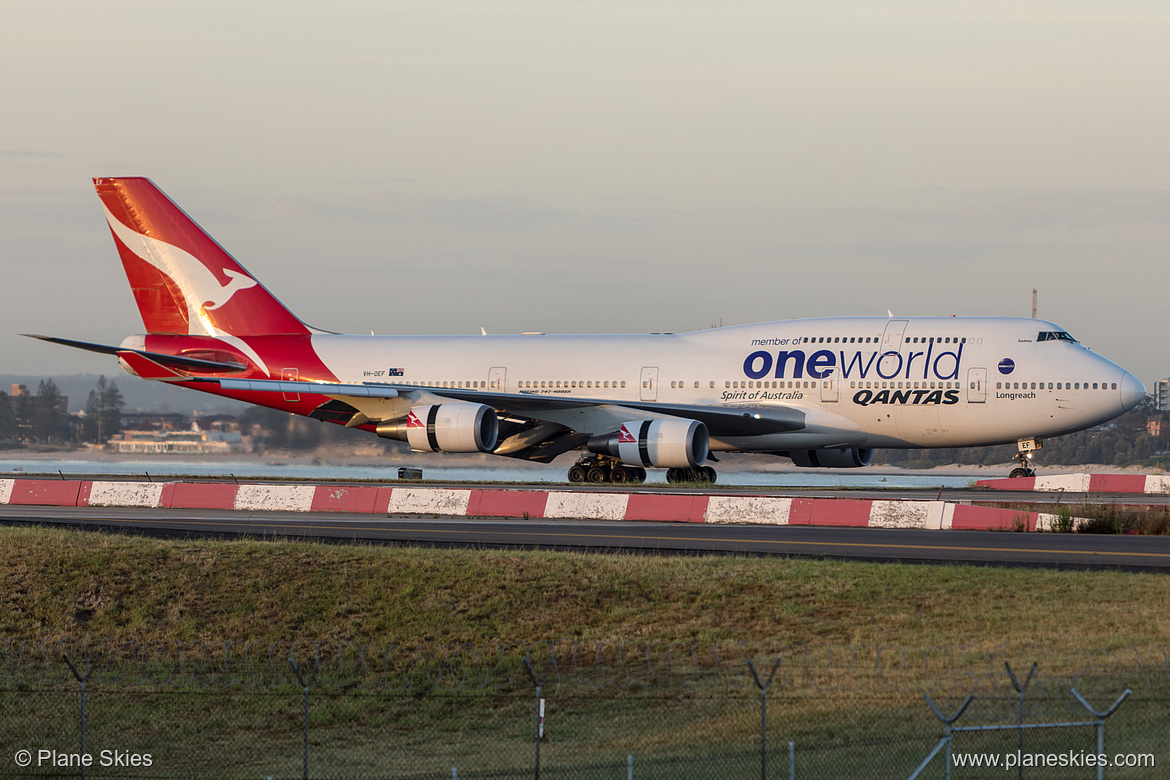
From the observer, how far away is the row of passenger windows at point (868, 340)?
3588 cm

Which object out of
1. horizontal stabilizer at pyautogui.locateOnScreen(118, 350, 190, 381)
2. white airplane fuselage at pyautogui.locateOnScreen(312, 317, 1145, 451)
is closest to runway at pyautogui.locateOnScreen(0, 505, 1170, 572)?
white airplane fuselage at pyautogui.locateOnScreen(312, 317, 1145, 451)

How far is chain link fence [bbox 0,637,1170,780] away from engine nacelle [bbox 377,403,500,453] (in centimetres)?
1901

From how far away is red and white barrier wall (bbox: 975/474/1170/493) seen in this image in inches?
1396

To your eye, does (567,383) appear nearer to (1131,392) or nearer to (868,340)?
(868,340)

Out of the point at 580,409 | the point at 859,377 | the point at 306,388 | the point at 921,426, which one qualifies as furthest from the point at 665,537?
the point at 306,388

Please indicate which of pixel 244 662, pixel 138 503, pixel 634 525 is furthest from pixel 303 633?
pixel 138 503

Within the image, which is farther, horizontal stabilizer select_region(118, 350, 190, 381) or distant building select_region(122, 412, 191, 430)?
distant building select_region(122, 412, 191, 430)

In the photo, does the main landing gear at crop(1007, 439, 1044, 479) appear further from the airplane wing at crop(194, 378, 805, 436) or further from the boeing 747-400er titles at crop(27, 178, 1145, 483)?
the airplane wing at crop(194, 378, 805, 436)

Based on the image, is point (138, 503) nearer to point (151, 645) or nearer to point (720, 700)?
point (151, 645)

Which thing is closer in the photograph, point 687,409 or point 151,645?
point 151,645

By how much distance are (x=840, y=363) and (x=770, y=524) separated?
10300mm

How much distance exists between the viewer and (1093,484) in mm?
36344

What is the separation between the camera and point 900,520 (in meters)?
26.9

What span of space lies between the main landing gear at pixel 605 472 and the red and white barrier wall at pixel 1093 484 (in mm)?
10293
